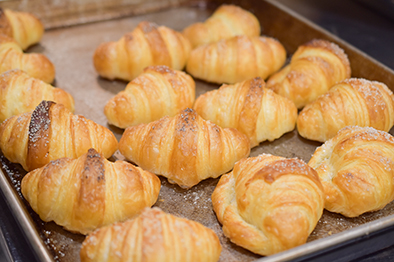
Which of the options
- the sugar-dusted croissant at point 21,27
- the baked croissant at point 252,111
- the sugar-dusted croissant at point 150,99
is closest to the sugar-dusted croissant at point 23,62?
the sugar-dusted croissant at point 21,27

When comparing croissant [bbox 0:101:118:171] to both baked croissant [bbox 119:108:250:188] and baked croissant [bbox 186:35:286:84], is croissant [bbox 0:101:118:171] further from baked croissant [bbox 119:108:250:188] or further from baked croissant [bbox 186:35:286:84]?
baked croissant [bbox 186:35:286:84]

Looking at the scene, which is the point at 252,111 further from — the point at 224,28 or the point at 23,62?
the point at 23,62

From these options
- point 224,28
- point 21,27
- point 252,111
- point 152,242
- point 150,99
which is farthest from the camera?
point 224,28

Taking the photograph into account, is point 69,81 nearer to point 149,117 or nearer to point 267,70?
point 149,117

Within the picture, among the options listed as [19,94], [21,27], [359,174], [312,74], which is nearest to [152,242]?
[359,174]

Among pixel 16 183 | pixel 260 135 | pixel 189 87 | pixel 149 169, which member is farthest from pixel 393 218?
pixel 16 183

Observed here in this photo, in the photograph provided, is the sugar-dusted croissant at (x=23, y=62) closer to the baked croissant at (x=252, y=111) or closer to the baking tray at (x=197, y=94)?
the baking tray at (x=197, y=94)

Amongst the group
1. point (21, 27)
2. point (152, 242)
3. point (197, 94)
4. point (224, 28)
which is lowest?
point (197, 94)
